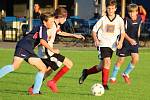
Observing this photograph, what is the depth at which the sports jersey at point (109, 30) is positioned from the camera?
12.0 metres

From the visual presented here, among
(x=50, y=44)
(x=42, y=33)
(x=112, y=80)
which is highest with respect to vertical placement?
(x=42, y=33)

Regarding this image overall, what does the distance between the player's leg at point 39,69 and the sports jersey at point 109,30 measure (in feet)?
5.86

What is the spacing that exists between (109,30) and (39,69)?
6.84ft

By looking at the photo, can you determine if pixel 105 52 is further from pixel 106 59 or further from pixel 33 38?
pixel 33 38

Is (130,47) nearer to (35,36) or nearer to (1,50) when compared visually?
(35,36)

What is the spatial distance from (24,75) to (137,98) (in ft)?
15.7

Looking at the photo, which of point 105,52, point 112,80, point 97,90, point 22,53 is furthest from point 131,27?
point 22,53

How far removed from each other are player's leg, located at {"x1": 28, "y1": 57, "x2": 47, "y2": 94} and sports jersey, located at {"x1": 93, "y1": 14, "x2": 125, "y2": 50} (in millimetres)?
1786

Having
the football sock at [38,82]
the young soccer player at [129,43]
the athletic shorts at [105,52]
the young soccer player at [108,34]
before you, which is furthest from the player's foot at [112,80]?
the football sock at [38,82]

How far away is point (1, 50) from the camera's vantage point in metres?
24.0

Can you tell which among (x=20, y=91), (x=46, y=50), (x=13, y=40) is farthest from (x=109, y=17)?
(x=13, y=40)

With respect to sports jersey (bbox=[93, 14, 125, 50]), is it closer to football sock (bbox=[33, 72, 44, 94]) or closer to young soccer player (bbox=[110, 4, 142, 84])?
young soccer player (bbox=[110, 4, 142, 84])

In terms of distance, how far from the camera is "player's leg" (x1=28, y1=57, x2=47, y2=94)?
10.6 meters

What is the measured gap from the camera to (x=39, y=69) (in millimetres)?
10727
